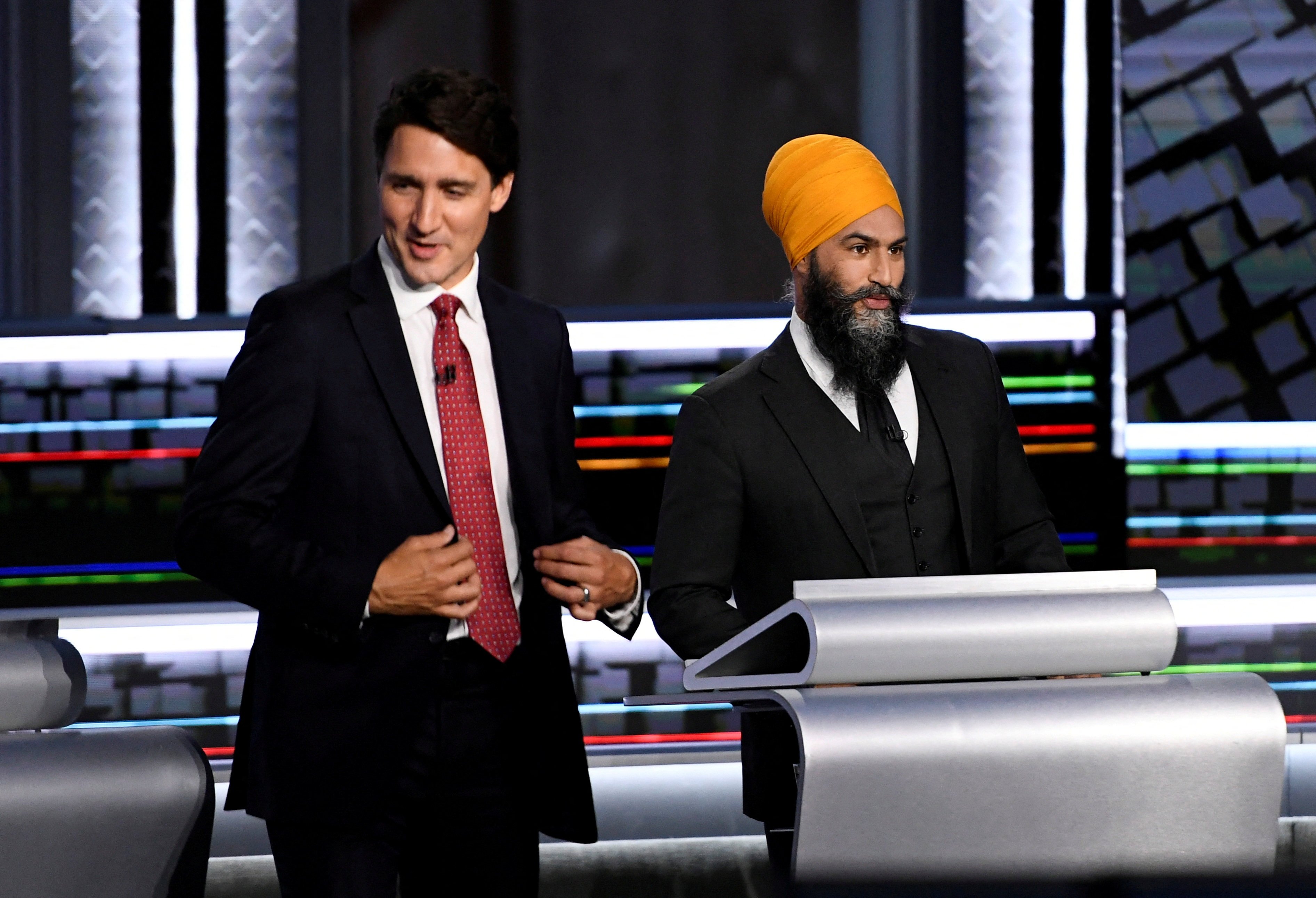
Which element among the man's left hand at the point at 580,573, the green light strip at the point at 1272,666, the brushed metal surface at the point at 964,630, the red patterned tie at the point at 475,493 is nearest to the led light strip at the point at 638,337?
the green light strip at the point at 1272,666

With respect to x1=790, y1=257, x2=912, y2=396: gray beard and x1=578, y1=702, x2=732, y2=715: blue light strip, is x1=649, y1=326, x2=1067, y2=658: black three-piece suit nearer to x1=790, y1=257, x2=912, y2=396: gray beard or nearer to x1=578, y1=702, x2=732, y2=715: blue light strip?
x1=790, y1=257, x2=912, y2=396: gray beard

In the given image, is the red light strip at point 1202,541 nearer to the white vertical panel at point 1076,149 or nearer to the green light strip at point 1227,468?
the green light strip at point 1227,468

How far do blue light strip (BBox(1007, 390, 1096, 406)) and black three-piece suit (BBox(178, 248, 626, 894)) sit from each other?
2171 millimetres

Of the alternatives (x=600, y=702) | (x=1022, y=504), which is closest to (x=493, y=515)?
(x=1022, y=504)

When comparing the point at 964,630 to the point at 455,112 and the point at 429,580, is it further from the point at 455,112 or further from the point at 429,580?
the point at 455,112

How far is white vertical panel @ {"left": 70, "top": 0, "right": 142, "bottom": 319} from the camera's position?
A: 3736mm

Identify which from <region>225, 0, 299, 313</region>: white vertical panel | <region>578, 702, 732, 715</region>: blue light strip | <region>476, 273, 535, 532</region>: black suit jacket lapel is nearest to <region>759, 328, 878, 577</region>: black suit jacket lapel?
<region>476, 273, 535, 532</region>: black suit jacket lapel

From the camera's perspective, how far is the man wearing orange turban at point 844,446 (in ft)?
6.57

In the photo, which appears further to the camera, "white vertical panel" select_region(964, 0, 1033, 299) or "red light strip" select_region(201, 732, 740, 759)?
"white vertical panel" select_region(964, 0, 1033, 299)

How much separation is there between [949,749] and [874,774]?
0.07 meters

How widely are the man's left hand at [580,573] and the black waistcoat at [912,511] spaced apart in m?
0.45

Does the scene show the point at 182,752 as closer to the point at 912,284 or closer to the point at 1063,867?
the point at 1063,867

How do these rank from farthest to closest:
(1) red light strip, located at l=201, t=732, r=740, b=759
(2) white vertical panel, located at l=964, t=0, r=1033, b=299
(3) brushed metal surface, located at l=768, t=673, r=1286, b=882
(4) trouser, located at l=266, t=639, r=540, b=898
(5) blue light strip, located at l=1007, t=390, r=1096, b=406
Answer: (2) white vertical panel, located at l=964, t=0, r=1033, b=299, (5) blue light strip, located at l=1007, t=390, r=1096, b=406, (1) red light strip, located at l=201, t=732, r=740, b=759, (4) trouser, located at l=266, t=639, r=540, b=898, (3) brushed metal surface, located at l=768, t=673, r=1286, b=882

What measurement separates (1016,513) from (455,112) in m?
0.98
